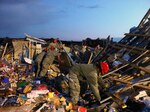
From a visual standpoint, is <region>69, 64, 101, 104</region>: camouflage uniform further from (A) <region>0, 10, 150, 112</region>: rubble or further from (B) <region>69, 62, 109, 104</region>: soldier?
(A) <region>0, 10, 150, 112</region>: rubble

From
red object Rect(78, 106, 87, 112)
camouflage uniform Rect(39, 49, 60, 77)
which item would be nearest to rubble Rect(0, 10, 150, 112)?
red object Rect(78, 106, 87, 112)

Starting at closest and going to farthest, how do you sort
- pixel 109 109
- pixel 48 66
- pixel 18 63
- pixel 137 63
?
1. pixel 109 109
2. pixel 137 63
3. pixel 48 66
4. pixel 18 63

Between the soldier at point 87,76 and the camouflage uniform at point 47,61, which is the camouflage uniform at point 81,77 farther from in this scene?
the camouflage uniform at point 47,61

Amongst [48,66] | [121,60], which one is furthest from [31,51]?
[121,60]

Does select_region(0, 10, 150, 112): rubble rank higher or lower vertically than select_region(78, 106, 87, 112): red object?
higher

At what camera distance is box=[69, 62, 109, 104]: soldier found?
29.5 ft

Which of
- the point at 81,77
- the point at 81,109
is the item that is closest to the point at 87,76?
the point at 81,77

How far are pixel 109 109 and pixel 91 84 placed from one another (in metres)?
0.86

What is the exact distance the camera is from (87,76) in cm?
917

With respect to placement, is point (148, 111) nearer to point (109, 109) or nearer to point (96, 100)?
point (109, 109)

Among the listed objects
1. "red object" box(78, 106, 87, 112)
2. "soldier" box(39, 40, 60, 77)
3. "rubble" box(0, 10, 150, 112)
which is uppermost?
"soldier" box(39, 40, 60, 77)

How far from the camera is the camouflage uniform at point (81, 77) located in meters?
9.04

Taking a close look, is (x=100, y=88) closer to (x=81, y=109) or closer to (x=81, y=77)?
(x=81, y=77)

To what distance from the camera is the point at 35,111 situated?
8906 millimetres
